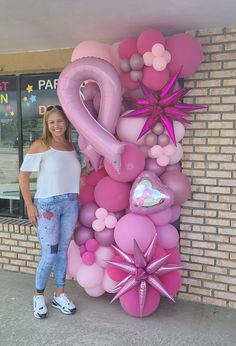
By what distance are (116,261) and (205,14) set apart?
1971 millimetres

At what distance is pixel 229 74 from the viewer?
326 cm

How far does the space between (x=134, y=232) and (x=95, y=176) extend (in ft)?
2.12

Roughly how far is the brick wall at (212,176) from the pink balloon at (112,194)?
1.93 feet

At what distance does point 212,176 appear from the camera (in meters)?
3.37

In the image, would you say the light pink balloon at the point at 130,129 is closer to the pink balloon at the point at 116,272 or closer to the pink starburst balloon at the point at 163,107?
the pink starburst balloon at the point at 163,107

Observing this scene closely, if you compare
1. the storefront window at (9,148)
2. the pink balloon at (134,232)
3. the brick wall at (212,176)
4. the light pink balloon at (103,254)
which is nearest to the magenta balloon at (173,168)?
the brick wall at (212,176)

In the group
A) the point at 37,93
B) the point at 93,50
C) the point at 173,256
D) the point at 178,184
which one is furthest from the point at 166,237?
the point at 37,93

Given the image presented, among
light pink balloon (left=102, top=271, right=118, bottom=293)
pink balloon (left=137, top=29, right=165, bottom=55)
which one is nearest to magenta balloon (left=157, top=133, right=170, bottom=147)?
pink balloon (left=137, top=29, right=165, bottom=55)

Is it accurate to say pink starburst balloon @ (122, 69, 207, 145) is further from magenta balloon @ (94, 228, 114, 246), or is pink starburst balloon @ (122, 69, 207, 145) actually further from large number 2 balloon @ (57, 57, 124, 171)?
magenta balloon @ (94, 228, 114, 246)

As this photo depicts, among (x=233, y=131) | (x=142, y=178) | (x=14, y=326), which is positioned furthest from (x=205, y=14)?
(x=14, y=326)

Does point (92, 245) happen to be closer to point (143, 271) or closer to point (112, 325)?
point (143, 271)

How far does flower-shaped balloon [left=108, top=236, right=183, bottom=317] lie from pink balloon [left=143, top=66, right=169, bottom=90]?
1176mm

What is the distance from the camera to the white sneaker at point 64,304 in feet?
10.9

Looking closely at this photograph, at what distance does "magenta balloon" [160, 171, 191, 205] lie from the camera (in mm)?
3152
